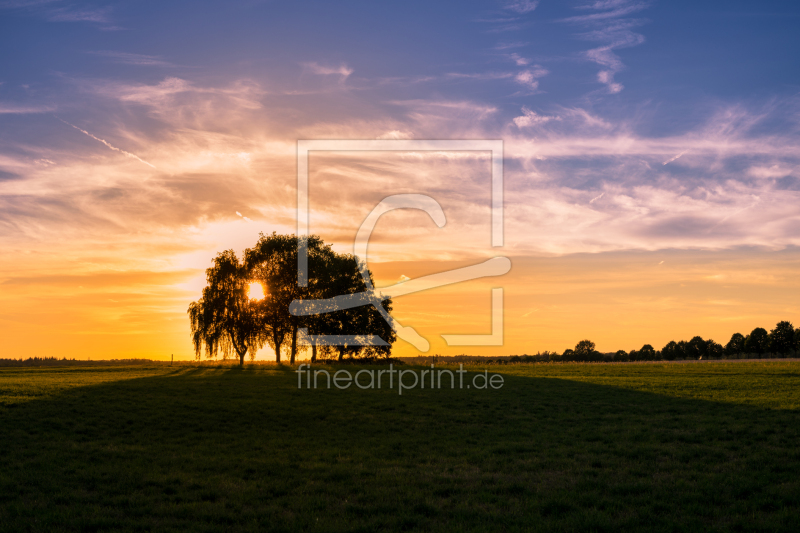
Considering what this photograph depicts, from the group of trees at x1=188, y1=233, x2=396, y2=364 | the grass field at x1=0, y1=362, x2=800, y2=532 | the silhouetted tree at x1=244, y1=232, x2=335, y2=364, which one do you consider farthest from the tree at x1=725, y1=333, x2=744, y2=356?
the grass field at x1=0, y1=362, x2=800, y2=532

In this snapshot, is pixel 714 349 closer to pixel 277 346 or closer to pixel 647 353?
pixel 647 353

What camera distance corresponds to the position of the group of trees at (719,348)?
447ft

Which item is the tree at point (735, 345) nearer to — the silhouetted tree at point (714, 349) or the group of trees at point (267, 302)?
the silhouetted tree at point (714, 349)

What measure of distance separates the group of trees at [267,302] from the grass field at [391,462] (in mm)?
33288

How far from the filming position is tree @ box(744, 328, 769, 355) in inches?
5583

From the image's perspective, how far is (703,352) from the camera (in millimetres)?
149250

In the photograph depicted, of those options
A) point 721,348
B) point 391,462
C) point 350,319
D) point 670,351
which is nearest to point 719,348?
point 721,348

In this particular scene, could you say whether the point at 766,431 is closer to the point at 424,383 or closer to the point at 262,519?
the point at 262,519

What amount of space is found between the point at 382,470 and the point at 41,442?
13.0 metres

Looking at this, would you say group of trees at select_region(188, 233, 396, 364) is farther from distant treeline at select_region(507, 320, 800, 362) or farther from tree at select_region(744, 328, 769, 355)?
tree at select_region(744, 328, 769, 355)

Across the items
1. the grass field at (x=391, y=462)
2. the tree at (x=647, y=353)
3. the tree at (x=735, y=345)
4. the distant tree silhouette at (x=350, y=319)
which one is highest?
the distant tree silhouette at (x=350, y=319)

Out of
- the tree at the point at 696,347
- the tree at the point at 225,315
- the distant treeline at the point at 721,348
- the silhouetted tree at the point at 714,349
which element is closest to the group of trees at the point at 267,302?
the tree at the point at 225,315

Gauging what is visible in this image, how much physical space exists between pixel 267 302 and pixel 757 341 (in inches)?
5718

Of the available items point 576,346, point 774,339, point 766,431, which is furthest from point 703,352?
point 766,431
